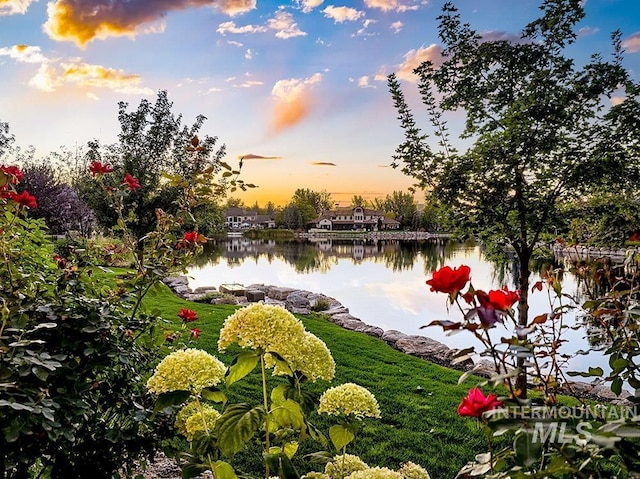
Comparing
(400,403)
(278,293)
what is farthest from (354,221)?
(400,403)

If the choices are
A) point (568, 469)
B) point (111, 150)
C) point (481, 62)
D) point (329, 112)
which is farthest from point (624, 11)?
point (111, 150)

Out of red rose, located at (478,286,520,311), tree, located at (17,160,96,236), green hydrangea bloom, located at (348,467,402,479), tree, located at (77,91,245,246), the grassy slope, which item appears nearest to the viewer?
red rose, located at (478,286,520,311)

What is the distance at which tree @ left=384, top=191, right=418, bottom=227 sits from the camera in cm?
7451

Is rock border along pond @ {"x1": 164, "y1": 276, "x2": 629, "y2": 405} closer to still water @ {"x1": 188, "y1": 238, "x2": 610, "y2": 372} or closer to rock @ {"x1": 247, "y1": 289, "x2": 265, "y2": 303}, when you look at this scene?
rock @ {"x1": 247, "y1": 289, "x2": 265, "y2": 303}

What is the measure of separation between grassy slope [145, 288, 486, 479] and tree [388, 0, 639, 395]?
4.46 ft

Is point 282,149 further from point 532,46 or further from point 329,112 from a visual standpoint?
point 532,46

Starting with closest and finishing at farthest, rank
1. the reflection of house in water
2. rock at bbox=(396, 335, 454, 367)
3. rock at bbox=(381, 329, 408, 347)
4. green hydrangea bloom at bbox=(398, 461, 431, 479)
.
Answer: green hydrangea bloom at bbox=(398, 461, 431, 479) < rock at bbox=(396, 335, 454, 367) < rock at bbox=(381, 329, 408, 347) < the reflection of house in water

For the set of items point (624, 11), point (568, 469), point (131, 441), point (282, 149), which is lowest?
point (131, 441)

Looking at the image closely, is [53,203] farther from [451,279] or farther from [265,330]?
[451,279]

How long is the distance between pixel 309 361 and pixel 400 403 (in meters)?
3.77

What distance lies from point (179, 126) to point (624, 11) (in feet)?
51.8

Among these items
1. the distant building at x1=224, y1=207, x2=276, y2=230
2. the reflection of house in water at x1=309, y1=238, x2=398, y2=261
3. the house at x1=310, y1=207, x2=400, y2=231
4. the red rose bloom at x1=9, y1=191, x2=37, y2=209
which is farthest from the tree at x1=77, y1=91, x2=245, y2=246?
the distant building at x1=224, y1=207, x2=276, y2=230

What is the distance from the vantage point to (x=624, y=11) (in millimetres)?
4090

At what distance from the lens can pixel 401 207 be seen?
81.3 metres
